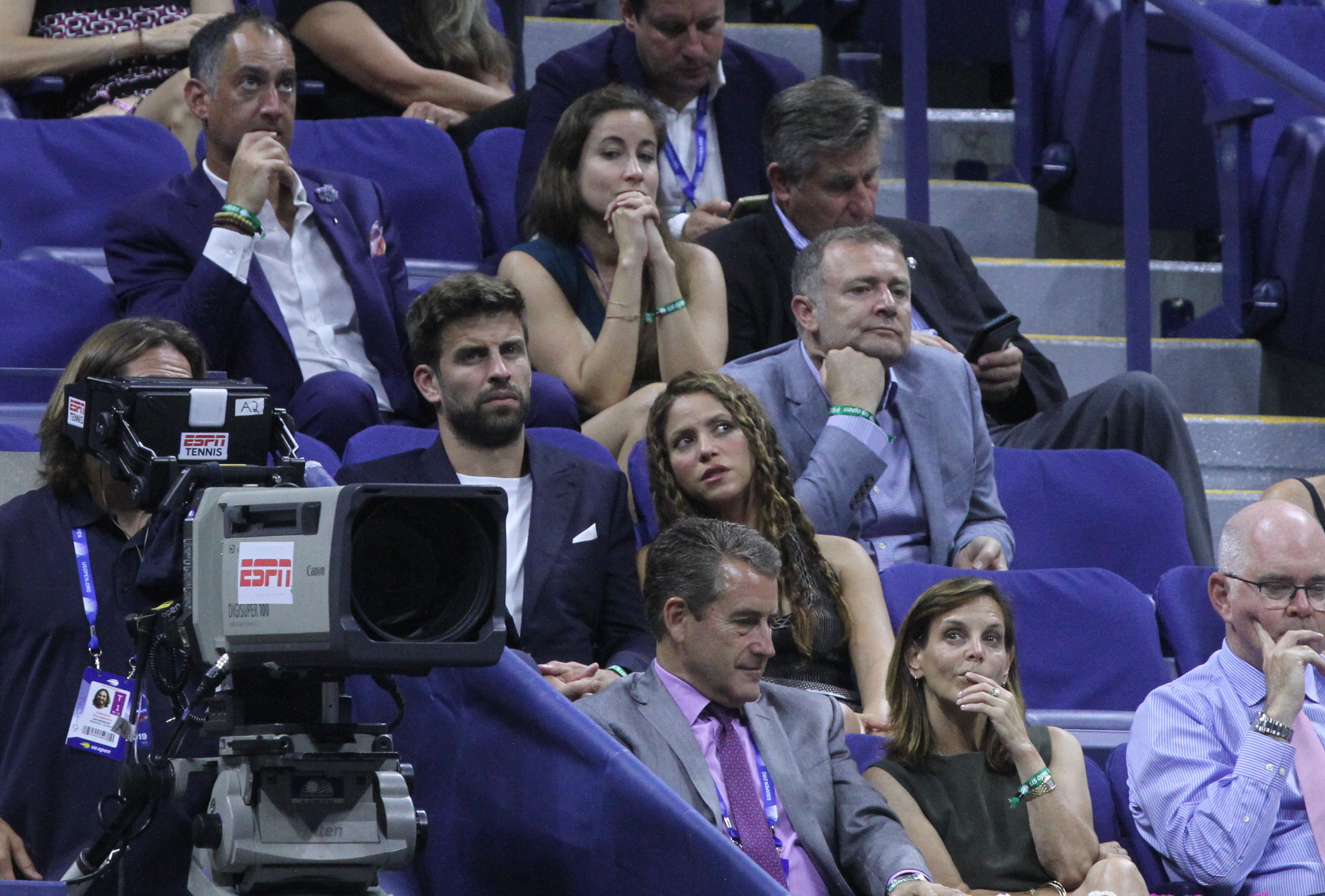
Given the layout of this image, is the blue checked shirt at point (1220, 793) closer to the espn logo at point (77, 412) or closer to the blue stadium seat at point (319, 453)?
the blue stadium seat at point (319, 453)

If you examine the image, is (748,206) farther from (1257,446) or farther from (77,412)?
(77,412)

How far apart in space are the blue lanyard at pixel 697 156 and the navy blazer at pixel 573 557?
1378mm

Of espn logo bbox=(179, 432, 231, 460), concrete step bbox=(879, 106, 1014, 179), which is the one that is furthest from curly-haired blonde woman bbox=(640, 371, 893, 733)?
concrete step bbox=(879, 106, 1014, 179)

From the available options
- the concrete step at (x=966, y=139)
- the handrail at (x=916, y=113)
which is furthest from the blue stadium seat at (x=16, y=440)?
the concrete step at (x=966, y=139)

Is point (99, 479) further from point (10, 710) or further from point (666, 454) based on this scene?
point (666, 454)

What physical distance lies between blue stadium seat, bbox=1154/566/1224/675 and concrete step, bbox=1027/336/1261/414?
129 cm

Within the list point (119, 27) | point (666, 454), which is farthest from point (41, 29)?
point (666, 454)

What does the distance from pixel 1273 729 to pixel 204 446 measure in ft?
5.39

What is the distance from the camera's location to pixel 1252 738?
284cm

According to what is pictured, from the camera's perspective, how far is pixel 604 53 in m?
4.30

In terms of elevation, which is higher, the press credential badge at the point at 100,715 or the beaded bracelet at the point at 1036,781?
the press credential badge at the point at 100,715

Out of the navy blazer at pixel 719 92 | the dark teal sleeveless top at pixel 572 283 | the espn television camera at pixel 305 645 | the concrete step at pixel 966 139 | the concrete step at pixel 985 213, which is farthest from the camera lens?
the concrete step at pixel 966 139

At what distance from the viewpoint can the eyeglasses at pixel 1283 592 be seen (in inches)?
120

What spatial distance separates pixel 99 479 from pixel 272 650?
0.72 metres
